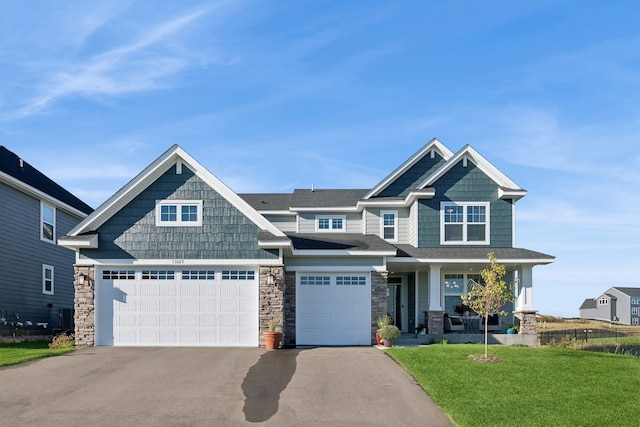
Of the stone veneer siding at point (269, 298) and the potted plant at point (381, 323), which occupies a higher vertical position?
the stone veneer siding at point (269, 298)

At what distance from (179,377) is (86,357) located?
445 centimetres

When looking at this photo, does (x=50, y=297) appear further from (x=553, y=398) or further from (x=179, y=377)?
(x=553, y=398)

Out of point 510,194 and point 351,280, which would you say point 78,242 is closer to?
point 351,280

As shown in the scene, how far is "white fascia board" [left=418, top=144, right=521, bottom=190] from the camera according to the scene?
25.3 meters

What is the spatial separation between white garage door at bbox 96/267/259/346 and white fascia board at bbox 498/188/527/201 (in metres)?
10.4

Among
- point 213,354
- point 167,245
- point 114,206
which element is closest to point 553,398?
point 213,354

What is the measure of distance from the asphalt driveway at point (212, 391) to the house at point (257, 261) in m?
2.51

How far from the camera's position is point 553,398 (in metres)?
12.4

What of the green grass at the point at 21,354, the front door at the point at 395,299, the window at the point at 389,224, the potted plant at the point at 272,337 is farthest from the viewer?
the front door at the point at 395,299

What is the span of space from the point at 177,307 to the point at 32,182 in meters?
10.6

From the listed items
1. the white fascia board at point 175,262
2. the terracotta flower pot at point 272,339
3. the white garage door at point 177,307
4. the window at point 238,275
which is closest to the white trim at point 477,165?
the white fascia board at point 175,262

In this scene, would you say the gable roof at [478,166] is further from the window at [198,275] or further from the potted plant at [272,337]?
the window at [198,275]

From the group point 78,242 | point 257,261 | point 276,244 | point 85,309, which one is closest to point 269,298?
point 257,261

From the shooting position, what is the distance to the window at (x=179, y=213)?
21.0 meters
